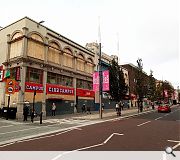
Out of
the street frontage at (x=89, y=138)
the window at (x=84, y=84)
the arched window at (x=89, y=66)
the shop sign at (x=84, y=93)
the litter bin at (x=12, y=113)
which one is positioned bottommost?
the street frontage at (x=89, y=138)

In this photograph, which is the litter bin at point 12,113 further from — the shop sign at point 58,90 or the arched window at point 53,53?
the arched window at point 53,53

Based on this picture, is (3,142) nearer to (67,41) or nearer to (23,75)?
(23,75)

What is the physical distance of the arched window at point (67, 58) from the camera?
114ft

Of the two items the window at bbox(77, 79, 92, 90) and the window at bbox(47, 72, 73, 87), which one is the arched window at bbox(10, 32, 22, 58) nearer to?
the window at bbox(47, 72, 73, 87)

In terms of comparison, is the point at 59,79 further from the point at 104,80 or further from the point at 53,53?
the point at 104,80

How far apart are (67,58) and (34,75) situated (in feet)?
28.3

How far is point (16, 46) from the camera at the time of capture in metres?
28.4

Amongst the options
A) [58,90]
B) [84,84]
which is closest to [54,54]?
[58,90]

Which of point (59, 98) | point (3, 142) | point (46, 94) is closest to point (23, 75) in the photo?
point (46, 94)

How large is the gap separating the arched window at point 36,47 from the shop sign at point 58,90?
4398 mm

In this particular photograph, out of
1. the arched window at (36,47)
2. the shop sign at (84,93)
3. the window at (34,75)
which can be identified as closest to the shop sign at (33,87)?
the window at (34,75)
